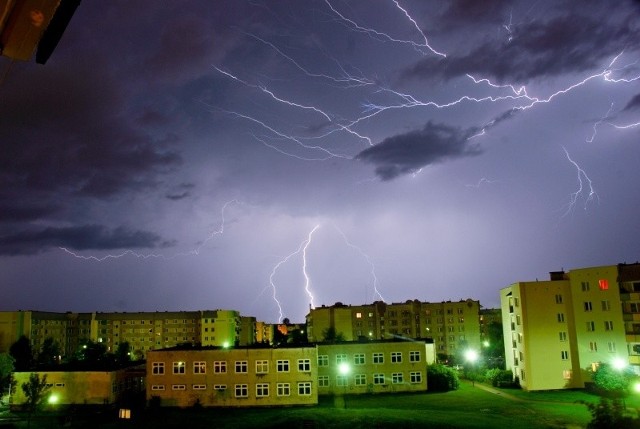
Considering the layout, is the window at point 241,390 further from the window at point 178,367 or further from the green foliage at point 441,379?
the green foliage at point 441,379

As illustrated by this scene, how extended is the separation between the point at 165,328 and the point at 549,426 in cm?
7956

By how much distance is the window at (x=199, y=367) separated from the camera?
3734cm

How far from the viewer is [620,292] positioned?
39.9 m

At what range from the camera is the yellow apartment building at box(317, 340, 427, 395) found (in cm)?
4012

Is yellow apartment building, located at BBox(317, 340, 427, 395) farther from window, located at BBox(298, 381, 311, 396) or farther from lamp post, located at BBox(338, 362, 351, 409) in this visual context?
window, located at BBox(298, 381, 311, 396)

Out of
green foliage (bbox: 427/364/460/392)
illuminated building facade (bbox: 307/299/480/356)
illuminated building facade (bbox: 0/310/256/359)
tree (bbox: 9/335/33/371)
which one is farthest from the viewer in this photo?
illuminated building facade (bbox: 0/310/256/359)

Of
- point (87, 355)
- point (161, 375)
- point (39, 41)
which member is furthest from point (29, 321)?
point (39, 41)

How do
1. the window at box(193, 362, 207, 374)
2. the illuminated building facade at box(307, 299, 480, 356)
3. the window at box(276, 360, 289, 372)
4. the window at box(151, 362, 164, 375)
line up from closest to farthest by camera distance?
the window at box(276, 360, 289, 372), the window at box(193, 362, 207, 374), the window at box(151, 362, 164, 375), the illuminated building facade at box(307, 299, 480, 356)

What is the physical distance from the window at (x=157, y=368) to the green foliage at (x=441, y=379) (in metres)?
20.4

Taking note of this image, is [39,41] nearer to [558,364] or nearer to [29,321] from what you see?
[558,364]

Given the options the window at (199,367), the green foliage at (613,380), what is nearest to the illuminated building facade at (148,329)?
the window at (199,367)

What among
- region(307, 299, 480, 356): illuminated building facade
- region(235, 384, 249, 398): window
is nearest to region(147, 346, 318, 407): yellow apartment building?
region(235, 384, 249, 398): window

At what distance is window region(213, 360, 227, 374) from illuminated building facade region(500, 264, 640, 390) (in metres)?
23.1

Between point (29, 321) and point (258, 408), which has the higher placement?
point (29, 321)
